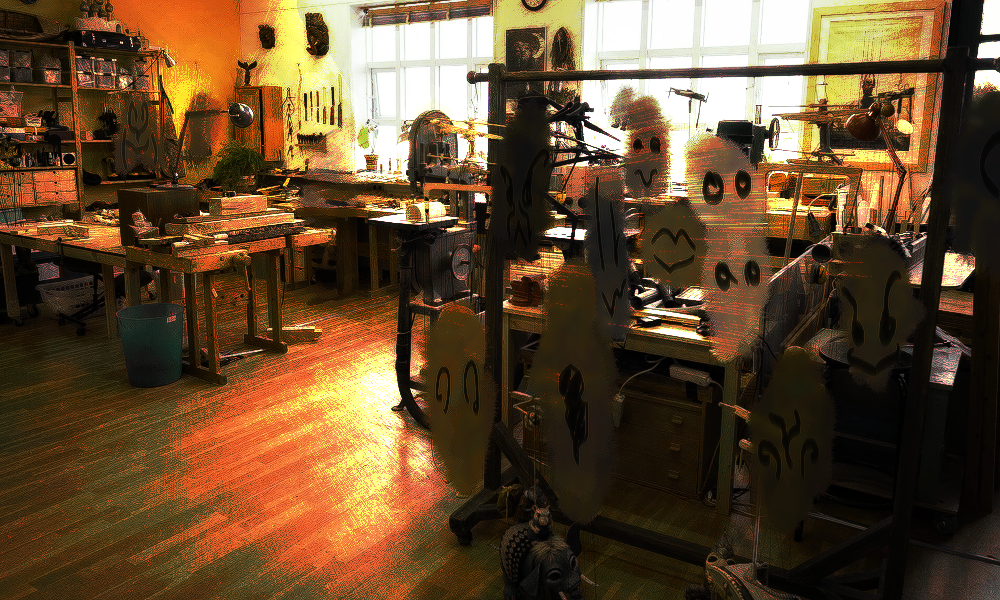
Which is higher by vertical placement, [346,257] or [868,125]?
[868,125]

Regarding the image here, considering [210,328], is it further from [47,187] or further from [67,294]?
[47,187]

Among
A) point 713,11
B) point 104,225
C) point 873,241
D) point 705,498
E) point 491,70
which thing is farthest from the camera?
point 713,11

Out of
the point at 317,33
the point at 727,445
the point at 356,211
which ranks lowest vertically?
the point at 727,445

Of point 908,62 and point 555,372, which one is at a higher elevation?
point 908,62

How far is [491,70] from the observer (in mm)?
2230

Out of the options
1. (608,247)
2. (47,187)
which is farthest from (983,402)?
(47,187)

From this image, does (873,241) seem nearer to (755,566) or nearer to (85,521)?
(755,566)

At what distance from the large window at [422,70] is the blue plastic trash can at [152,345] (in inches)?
140

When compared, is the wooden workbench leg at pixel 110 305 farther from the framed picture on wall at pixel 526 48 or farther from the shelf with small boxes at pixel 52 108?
the framed picture on wall at pixel 526 48

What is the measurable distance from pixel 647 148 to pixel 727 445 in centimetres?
143

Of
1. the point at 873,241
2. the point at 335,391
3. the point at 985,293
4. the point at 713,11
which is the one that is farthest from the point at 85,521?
the point at 713,11

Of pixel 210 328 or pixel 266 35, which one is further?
pixel 266 35

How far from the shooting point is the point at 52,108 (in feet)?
22.9

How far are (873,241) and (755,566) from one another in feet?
2.93
